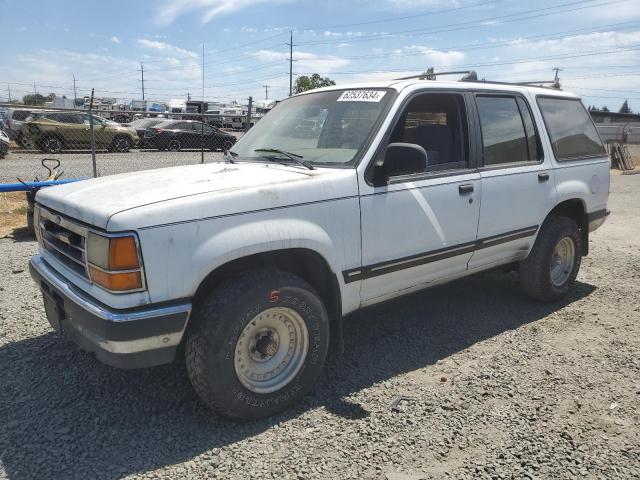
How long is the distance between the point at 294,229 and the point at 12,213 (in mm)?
7193

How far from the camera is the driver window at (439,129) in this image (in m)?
3.93

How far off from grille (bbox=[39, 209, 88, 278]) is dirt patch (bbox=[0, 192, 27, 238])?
4355mm

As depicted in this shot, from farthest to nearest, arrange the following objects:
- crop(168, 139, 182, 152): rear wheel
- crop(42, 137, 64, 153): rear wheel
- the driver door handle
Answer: crop(168, 139, 182, 152): rear wheel, crop(42, 137, 64, 153): rear wheel, the driver door handle

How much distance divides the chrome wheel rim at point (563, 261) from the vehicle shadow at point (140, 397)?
522 millimetres

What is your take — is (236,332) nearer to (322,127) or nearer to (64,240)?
(64,240)

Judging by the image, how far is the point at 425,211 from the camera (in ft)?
11.7

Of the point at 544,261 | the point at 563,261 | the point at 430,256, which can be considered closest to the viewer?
the point at 430,256

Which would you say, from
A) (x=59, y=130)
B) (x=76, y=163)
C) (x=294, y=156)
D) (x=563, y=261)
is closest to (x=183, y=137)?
(x=59, y=130)

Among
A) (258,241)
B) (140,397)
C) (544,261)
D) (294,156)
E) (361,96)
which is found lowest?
(140,397)

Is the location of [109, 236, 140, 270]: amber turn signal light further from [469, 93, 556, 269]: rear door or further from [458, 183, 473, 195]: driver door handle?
[469, 93, 556, 269]: rear door

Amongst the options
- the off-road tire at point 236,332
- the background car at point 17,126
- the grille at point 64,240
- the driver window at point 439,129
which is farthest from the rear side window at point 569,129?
the background car at point 17,126

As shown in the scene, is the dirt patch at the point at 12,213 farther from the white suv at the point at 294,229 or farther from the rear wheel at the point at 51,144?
the rear wheel at the point at 51,144

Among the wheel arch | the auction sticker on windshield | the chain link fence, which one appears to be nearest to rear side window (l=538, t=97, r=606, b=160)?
the auction sticker on windshield

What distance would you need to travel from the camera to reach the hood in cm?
261
